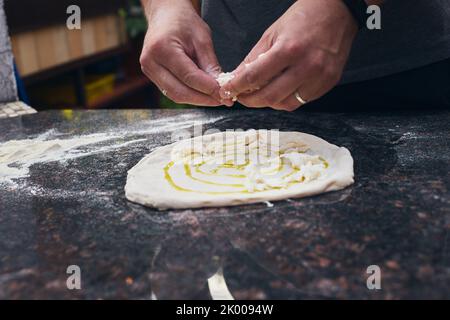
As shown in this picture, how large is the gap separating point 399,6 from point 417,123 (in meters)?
0.37

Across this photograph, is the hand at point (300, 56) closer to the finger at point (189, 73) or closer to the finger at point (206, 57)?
the finger at point (189, 73)

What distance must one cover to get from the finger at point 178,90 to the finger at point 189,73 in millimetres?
21

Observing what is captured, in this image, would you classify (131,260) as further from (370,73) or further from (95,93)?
(95,93)

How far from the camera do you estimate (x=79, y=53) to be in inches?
132

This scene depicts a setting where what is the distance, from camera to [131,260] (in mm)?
895

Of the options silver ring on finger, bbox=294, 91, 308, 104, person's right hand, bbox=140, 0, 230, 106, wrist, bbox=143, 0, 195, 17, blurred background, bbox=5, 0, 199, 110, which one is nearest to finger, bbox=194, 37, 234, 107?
person's right hand, bbox=140, 0, 230, 106

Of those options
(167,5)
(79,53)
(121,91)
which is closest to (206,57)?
(167,5)

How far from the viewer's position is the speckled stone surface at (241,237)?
81cm

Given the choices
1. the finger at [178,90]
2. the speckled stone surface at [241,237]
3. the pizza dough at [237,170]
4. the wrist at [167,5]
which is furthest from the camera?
the wrist at [167,5]

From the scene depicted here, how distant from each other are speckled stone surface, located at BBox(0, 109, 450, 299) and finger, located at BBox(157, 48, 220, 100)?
29cm

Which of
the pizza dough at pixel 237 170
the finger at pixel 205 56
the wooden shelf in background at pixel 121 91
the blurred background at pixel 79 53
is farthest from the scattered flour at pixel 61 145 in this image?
the wooden shelf in background at pixel 121 91

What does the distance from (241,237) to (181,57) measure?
0.57 meters
